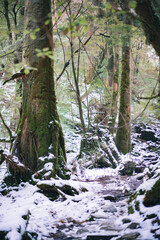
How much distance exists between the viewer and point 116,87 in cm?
1114

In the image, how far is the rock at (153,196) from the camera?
9.70 ft

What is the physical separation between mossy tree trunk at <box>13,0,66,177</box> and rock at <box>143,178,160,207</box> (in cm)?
238

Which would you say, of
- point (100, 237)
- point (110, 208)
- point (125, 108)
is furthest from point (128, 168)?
point (100, 237)

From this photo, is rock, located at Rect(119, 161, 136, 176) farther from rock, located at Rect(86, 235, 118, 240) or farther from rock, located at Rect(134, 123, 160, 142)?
rock, located at Rect(86, 235, 118, 240)

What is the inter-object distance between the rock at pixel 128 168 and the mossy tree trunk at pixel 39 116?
3348 millimetres

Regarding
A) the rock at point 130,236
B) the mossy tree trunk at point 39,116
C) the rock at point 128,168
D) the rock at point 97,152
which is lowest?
the rock at point 128,168

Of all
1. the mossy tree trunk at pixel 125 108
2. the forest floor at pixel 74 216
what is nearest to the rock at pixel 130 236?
the forest floor at pixel 74 216

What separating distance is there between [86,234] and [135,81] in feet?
40.8

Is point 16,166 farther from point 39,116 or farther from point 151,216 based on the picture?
point 151,216

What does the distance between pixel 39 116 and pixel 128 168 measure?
178 inches

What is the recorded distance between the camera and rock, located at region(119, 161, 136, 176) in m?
7.95

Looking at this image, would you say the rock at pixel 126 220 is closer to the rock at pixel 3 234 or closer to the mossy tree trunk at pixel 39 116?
the rock at pixel 3 234

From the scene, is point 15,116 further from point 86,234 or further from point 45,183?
point 86,234

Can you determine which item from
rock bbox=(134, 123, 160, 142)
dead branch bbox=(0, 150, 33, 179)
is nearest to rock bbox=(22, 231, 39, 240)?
dead branch bbox=(0, 150, 33, 179)
